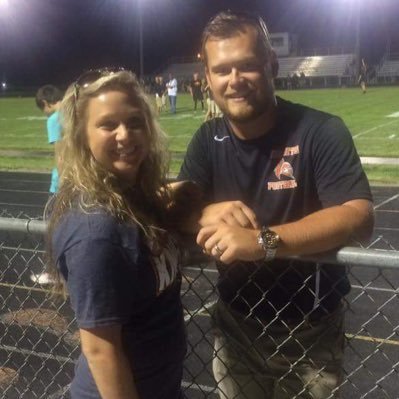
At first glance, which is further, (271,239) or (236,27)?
(236,27)

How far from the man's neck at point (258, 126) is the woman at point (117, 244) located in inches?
14.1

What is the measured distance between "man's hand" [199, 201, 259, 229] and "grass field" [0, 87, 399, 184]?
588cm

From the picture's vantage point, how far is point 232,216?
2025 millimetres

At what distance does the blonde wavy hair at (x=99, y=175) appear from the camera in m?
1.87

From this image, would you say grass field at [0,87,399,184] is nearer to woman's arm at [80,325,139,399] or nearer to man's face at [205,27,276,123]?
man's face at [205,27,276,123]

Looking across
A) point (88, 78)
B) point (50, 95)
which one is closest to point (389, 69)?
point (50, 95)

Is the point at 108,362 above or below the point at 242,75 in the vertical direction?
below

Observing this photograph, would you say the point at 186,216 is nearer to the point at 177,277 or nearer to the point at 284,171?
the point at 177,277

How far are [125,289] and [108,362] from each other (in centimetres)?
23

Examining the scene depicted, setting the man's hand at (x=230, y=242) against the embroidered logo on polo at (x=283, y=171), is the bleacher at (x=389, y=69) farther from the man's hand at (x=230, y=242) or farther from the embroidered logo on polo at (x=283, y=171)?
the man's hand at (x=230, y=242)

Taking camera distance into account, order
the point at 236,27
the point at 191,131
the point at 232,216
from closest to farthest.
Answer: the point at 232,216 → the point at 236,27 → the point at 191,131

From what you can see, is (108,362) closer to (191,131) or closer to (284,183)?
(284,183)

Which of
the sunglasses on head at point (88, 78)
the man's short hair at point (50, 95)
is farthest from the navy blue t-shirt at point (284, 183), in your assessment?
the man's short hair at point (50, 95)

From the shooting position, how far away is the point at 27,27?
53781 millimetres
